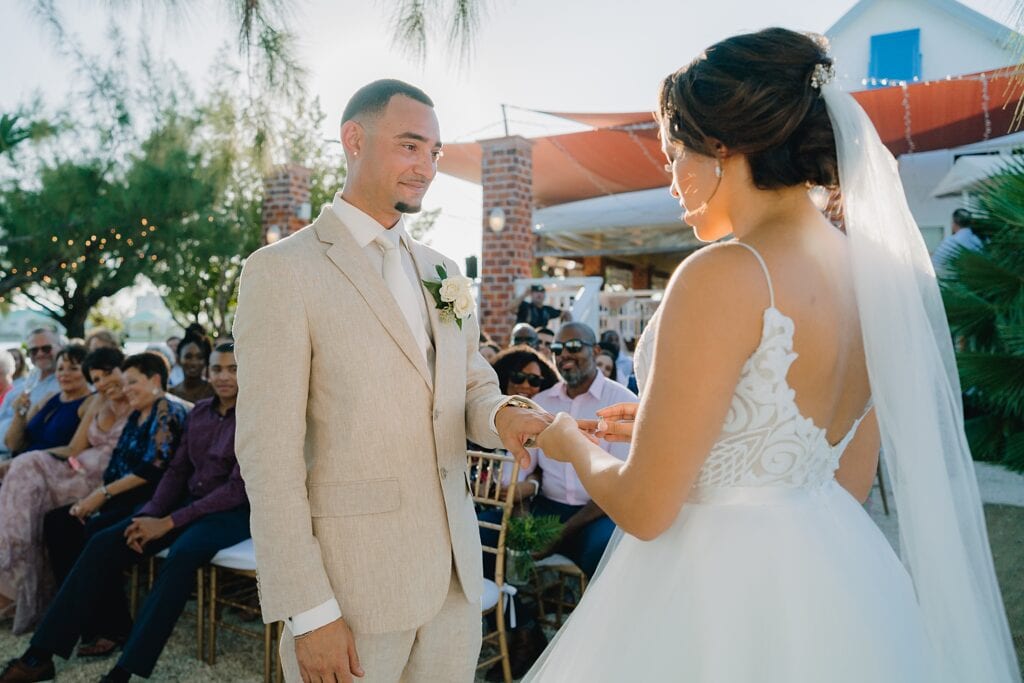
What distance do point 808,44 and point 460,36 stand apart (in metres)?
1.27

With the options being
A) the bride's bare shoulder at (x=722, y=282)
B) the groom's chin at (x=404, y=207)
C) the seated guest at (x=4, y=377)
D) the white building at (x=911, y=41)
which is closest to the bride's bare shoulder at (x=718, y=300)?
the bride's bare shoulder at (x=722, y=282)

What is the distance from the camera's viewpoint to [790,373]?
1.41 m

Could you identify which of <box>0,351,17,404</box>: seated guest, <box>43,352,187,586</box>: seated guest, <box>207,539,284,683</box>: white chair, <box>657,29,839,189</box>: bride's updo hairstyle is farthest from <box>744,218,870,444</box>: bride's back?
<box>0,351,17,404</box>: seated guest

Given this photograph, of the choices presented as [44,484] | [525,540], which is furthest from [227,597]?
[525,540]

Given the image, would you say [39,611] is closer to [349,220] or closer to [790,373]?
[349,220]

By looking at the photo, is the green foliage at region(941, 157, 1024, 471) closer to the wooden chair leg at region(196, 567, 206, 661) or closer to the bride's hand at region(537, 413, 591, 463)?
the bride's hand at region(537, 413, 591, 463)

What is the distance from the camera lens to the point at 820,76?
143 centimetres

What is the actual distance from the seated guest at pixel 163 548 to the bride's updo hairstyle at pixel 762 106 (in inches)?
133

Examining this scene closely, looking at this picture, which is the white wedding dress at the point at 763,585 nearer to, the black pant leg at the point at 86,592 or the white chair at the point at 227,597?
the white chair at the point at 227,597

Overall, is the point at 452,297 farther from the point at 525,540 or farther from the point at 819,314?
the point at 525,540

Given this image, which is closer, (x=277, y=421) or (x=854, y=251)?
(x=854, y=251)

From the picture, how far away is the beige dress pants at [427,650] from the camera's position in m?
1.86

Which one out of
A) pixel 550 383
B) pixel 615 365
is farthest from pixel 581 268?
pixel 550 383

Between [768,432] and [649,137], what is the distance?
9699 mm
